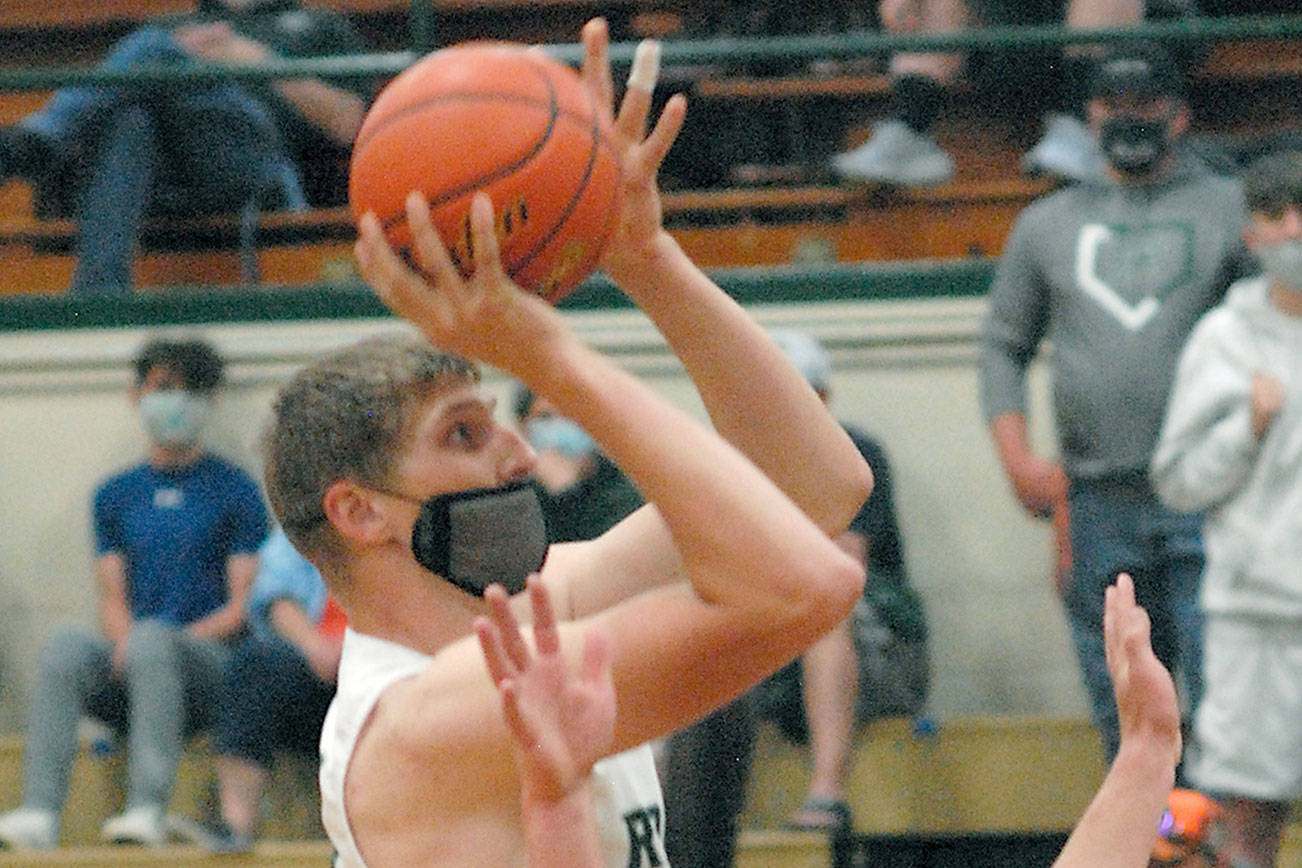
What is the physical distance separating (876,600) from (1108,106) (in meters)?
1.44

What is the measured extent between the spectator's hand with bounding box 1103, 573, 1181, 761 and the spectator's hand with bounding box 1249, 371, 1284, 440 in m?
2.40

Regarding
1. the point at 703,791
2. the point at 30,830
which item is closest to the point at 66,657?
the point at 30,830

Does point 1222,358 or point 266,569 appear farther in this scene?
point 266,569

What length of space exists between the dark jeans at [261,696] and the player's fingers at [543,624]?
3.22 metres

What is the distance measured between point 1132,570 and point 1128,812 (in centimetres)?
277

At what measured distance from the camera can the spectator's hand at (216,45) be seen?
554 centimetres

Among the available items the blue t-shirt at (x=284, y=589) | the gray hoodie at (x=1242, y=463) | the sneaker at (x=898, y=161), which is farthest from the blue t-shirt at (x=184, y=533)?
the gray hoodie at (x=1242, y=463)

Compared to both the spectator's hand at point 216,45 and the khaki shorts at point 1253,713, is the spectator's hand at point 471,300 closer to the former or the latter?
the khaki shorts at point 1253,713

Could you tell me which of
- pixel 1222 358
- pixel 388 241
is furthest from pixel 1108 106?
pixel 388 241

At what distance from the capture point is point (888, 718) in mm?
4805

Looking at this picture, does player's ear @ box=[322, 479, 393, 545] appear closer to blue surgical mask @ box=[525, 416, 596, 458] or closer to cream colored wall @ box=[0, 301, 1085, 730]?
blue surgical mask @ box=[525, 416, 596, 458]

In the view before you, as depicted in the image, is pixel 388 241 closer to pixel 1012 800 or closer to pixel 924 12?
pixel 1012 800

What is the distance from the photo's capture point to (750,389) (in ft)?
6.72

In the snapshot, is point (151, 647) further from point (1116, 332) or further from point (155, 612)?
point (1116, 332)
